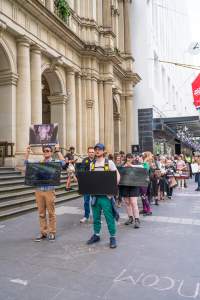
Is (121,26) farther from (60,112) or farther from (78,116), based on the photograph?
(60,112)

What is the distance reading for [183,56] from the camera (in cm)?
5531

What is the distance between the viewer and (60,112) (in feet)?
61.4

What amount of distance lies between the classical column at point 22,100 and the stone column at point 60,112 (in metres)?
4.26

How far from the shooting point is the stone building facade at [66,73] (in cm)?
1409

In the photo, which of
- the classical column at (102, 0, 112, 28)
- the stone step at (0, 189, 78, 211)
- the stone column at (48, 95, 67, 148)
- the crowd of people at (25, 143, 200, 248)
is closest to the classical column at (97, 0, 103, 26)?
the classical column at (102, 0, 112, 28)

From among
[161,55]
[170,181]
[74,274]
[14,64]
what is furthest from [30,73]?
[161,55]

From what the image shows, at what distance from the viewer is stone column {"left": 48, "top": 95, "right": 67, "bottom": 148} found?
61.4ft

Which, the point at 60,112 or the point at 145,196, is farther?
the point at 60,112

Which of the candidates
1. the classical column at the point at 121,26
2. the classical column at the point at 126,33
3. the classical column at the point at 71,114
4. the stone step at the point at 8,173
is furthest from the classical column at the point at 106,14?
the stone step at the point at 8,173

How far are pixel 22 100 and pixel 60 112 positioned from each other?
4.50 m

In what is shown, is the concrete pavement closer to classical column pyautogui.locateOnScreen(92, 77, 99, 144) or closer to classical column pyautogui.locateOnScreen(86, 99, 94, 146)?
classical column pyautogui.locateOnScreen(86, 99, 94, 146)

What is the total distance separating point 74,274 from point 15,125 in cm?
1030

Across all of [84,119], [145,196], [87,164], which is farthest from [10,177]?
[84,119]

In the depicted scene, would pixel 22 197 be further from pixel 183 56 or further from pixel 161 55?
pixel 183 56
